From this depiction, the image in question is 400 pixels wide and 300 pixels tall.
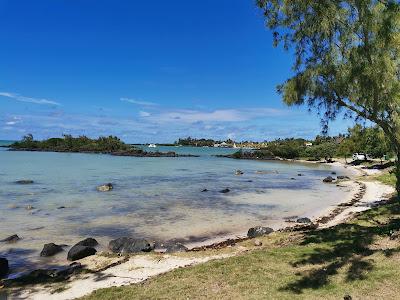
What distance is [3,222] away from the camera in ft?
88.3

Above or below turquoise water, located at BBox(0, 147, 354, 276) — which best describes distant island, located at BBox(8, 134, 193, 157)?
above

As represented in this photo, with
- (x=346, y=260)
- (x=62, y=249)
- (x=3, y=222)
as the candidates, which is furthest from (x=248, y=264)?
(x=3, y=222)

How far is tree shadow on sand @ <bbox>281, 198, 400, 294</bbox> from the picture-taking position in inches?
434

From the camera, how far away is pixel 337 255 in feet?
43.1

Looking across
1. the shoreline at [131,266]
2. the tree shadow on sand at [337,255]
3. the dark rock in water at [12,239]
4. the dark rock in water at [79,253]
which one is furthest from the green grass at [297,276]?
the dark rock in water at [12,239]

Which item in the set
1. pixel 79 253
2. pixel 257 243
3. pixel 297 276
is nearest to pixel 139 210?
pixel 79 253

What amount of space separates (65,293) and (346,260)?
29.1 ft

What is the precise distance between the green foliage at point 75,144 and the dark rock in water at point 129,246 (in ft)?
494

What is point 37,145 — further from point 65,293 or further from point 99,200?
point 65,293

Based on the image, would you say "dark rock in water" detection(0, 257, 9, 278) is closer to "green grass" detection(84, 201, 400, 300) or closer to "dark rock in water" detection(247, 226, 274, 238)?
"green grass" detection(84, 201, 400, 300)

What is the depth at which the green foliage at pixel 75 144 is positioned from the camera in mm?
172875

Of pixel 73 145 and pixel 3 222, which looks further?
pixel 73 145

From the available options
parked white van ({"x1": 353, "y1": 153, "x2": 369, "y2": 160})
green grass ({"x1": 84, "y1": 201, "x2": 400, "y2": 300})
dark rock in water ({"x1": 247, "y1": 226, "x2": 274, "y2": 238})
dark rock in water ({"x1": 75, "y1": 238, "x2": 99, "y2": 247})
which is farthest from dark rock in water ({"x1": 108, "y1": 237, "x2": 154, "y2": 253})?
parked white van ({"x1": 353, "y1": 153, "x2": 369, "y2": 160})

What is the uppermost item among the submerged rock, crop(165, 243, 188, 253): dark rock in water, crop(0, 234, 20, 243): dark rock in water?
the submerged rock
